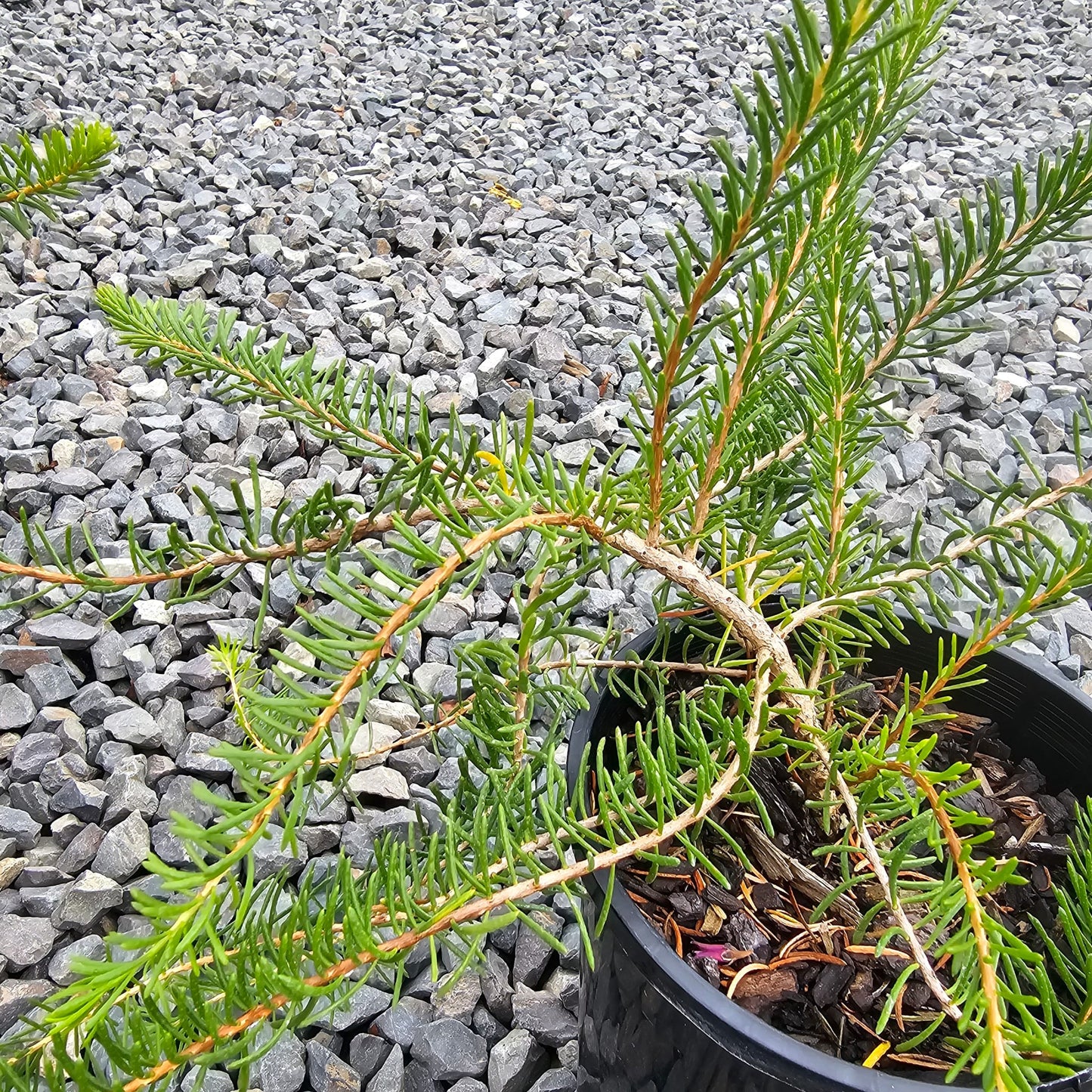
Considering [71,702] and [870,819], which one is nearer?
[870,819]

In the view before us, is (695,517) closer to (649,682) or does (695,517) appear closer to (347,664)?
(649,682)

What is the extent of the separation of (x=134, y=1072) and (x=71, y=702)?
832 mm

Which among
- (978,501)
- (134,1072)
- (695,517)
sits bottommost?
(978,501)

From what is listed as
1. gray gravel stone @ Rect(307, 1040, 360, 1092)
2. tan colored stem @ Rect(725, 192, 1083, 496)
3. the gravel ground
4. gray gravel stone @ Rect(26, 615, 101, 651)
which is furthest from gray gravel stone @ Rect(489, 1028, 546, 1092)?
gray gravel stone @ Rect(26, 615, 101, 651)

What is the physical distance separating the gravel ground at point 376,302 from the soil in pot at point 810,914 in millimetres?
132

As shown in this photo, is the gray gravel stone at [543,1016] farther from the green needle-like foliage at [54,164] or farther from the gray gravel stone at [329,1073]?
the green needle-like foliage at [54,164]

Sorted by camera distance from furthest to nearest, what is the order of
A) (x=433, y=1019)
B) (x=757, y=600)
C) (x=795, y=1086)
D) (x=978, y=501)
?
(x=978, y=501), (x=433, y=1019), (x=757, y=600), (x=795, y=1086)

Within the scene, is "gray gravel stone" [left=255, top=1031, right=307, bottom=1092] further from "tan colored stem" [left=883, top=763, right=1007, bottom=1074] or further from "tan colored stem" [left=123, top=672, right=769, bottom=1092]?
"tan colored stem" [left=883, top=763, right=1007, bottom=1074]

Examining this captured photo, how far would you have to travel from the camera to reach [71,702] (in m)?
1.07

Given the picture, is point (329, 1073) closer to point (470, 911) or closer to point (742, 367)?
point (470, 911)

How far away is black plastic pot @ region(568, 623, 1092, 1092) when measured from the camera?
43 cm

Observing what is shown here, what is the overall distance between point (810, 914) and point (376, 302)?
4.27 feet

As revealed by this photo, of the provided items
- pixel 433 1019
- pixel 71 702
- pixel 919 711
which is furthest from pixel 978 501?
pixel 71 702

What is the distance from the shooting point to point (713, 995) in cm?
45
